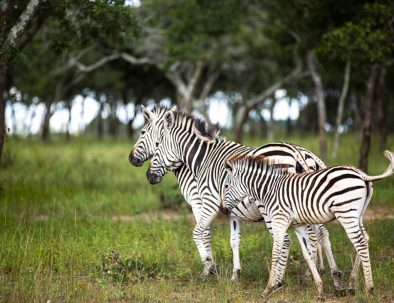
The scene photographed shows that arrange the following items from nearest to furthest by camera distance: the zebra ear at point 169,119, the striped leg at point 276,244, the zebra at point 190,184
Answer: the striped leg at point 276,244, the zebra at point 190,184, the zebra ear at point 169,119

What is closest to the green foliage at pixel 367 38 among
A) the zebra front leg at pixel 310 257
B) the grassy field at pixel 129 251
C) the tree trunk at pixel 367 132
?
the tree trunk at pixel 367 132

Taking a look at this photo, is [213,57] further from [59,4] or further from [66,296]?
[66,296]

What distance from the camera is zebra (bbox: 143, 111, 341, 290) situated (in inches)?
339

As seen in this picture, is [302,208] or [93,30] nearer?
[302,208]

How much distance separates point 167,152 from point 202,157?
0.57m

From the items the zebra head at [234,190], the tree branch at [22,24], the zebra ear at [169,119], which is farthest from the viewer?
the tree branch at [22,24]

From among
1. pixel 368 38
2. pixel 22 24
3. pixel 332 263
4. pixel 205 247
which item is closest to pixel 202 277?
pixel 205 247

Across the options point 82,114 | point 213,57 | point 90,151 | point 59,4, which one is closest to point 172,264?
point 59,4

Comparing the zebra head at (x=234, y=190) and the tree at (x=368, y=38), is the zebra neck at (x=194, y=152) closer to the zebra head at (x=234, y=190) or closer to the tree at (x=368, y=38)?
the zebra head at (x=234, y=190)

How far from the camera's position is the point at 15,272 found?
28.4 ft

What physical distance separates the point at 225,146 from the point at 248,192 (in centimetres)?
126

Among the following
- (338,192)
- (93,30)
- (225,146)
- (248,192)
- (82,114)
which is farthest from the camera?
(82,114)

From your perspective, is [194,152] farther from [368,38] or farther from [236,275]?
[368,38]

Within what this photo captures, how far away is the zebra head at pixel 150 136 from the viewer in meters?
9.77
